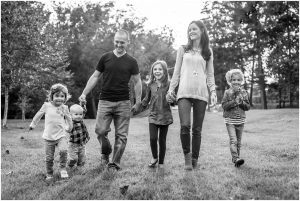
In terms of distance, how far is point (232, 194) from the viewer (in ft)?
13.6

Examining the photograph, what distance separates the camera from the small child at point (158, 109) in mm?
6074

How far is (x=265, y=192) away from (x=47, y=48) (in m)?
18.2

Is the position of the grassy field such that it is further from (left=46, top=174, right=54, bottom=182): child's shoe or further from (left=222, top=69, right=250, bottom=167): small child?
(left=222, top=69, right=250, bottom=167): small child

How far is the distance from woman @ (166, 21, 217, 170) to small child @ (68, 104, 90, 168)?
1843 millimetres

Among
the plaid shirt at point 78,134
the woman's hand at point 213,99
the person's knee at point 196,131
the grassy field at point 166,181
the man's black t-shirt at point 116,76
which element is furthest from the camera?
the plaid shirt at point 78,134

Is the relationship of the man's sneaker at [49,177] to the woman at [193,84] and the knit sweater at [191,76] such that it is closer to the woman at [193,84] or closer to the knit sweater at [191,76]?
the woman at [193,84]

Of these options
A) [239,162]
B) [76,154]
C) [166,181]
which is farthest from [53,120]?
[239,162]

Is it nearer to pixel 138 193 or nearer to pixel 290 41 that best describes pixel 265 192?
pixel 138 193

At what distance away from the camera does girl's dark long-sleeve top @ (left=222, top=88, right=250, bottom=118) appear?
21.2 feet

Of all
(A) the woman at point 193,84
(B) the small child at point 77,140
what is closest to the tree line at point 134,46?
(B) the small child at point 77,140

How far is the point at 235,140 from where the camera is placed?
251 inches

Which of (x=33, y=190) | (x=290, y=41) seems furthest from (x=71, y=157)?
(x=290, y=41)

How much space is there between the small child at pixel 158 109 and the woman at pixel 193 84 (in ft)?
1.16

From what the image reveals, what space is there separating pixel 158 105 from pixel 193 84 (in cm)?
84
